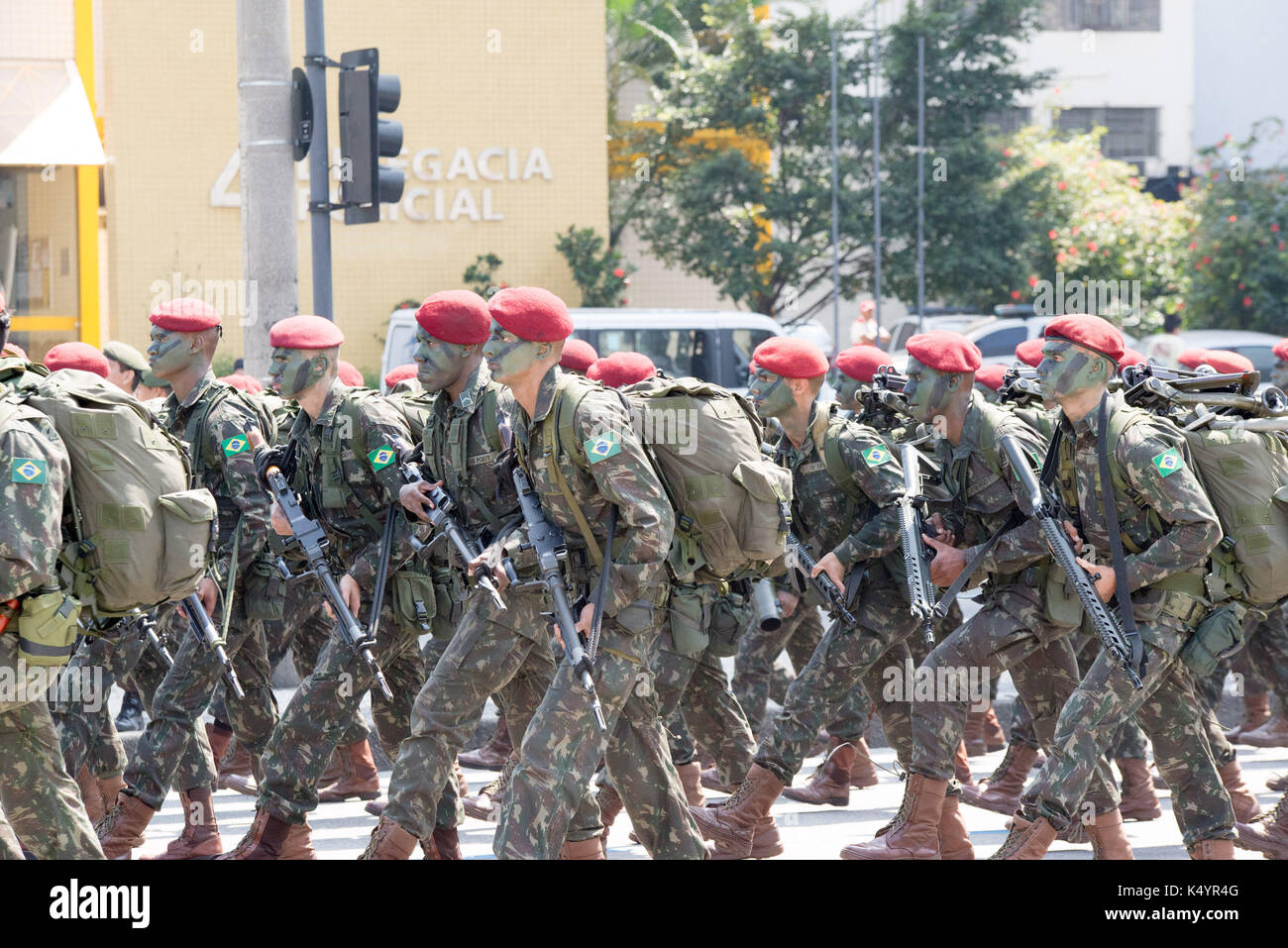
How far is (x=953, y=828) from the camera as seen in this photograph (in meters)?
6.53

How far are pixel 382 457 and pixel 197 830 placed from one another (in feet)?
5.15

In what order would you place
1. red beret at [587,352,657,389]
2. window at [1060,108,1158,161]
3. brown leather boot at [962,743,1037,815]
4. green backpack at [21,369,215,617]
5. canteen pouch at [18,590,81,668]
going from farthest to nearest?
window at [1060,108,1158,161] → brown leather boot at [962,743,1037,815] → red beret at [587,352,657,389] → green backpack at [21,369,215,617] → canteen pouch at [18,590,81,668]

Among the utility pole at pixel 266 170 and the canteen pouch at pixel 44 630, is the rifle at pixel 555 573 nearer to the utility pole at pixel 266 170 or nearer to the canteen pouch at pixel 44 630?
the canteen pouch at pixel 44 630

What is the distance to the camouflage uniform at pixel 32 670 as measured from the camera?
4.59m

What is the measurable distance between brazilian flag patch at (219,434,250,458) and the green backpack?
1451 millimetres

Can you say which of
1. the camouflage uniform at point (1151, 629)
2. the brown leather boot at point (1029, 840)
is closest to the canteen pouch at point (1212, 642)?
the camouflage uniform at point (1151, 629)

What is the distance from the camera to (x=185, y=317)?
22.6 feet

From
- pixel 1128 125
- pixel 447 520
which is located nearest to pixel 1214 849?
pixel 447 520

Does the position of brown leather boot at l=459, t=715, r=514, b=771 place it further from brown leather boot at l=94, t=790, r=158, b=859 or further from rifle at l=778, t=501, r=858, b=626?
brown leather boot at l=94, t=790, r=158, b=859

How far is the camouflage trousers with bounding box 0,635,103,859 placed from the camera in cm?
476

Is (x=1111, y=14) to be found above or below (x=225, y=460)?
above

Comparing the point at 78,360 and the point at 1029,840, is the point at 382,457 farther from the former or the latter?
the point at 1029,840

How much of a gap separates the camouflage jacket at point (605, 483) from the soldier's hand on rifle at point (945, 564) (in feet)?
5.02

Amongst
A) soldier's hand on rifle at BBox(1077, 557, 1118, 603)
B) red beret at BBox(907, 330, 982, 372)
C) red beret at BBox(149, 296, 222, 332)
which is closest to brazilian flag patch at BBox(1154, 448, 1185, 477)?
soldier's hand on rifle at BBox(1077, 557, 1118, 603)
